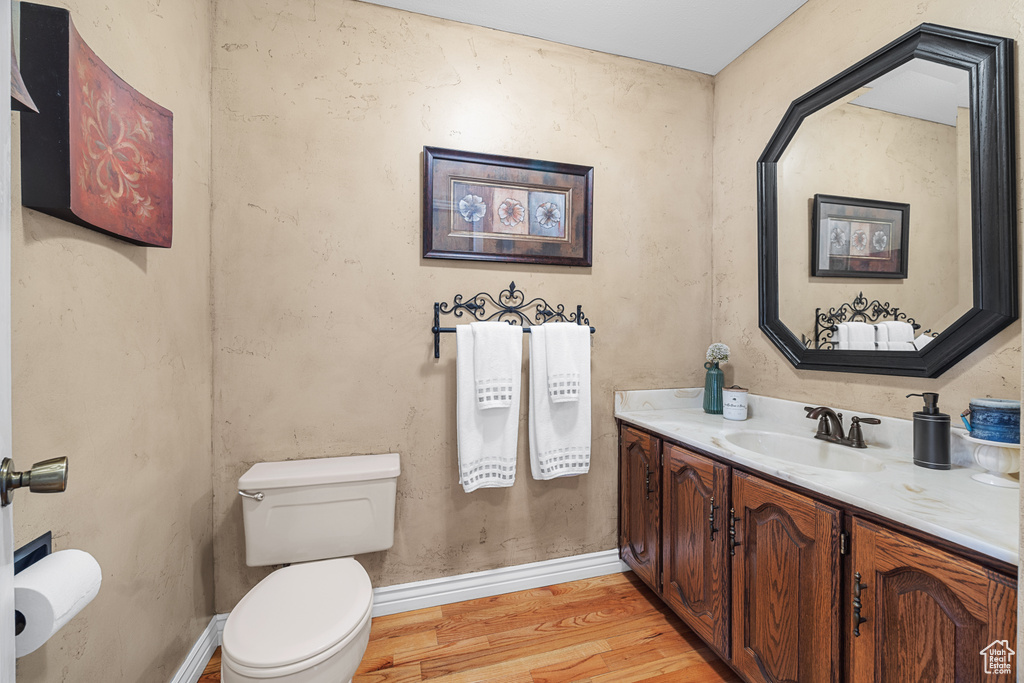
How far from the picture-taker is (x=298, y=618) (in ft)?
3.85

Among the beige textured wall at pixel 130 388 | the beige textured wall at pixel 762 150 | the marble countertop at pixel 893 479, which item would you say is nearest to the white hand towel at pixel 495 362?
the marble countertop at pixel 893 479

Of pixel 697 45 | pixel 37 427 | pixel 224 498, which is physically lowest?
pixel 224 498

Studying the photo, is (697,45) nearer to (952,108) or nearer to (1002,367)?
(952,108)

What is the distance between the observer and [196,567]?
1.54 m

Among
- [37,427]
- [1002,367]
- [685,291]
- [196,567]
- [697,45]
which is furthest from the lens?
[685,291]

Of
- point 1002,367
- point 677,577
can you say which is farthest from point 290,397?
point 1002,367

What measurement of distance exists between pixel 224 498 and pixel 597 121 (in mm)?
2270

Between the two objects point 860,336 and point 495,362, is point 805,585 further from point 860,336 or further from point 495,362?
point 495,362

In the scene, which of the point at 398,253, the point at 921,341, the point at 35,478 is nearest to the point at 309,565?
the point at 35,478

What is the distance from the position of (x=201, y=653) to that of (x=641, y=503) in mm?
1741

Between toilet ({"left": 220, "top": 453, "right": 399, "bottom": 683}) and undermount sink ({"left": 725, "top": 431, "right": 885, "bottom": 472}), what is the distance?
53.3 inches

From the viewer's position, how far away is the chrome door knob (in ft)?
1.77

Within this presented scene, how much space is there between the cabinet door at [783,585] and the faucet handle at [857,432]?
480 mm

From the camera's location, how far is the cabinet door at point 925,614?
76cm
